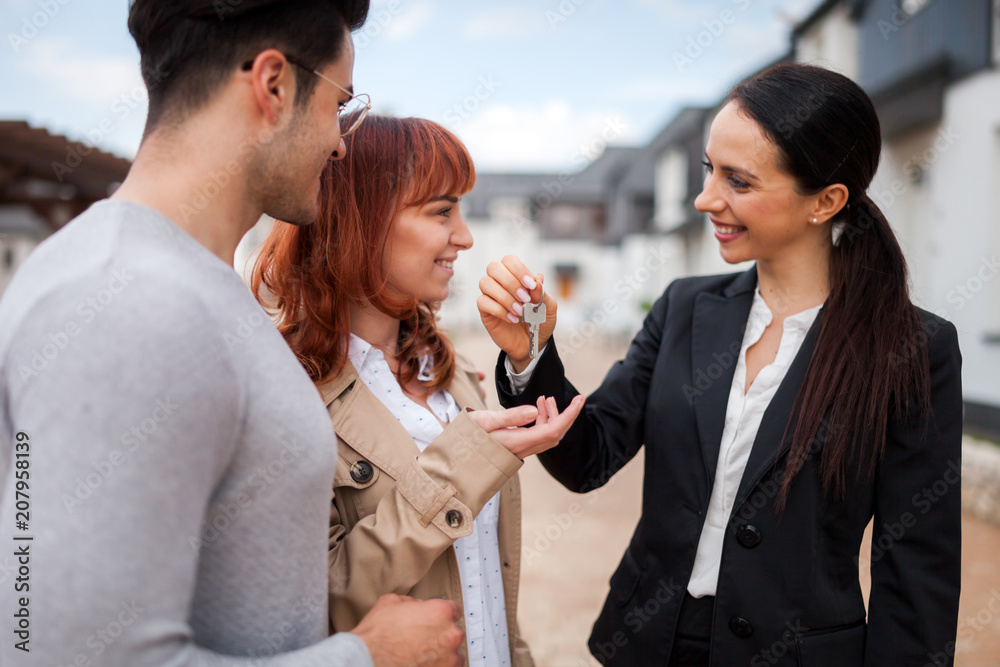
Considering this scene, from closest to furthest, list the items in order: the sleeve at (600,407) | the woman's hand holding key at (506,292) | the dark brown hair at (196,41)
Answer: the dark brown hair at (196,41) < the woman's hand holding key at (506,292) < the sleeve at (600,407)

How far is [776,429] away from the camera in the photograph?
5.74ft

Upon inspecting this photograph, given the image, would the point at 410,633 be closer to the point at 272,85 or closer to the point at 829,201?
the point at 272,85

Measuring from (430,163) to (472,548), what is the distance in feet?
3.22

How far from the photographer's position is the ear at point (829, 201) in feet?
6.22

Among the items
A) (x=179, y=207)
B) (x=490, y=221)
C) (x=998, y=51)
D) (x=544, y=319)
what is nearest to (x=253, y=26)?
(x=179, y=207)

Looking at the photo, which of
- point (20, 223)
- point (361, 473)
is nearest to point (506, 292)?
point (361, 473)

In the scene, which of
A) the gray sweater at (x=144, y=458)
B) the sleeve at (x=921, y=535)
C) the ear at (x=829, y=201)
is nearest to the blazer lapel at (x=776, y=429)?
the sleeve at (x=921, y=535)

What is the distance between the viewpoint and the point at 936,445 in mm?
1677

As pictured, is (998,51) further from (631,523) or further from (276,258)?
(276,258)

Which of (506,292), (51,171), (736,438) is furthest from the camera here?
(51,171)

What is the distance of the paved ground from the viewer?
149 inches

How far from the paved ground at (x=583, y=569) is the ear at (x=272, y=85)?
11.3ft

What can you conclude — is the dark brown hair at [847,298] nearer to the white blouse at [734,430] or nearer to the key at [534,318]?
the white blouse at [734,430]

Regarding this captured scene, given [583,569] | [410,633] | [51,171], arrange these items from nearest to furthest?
1. [410,633]
2. [583,569]
3. [51,171]
